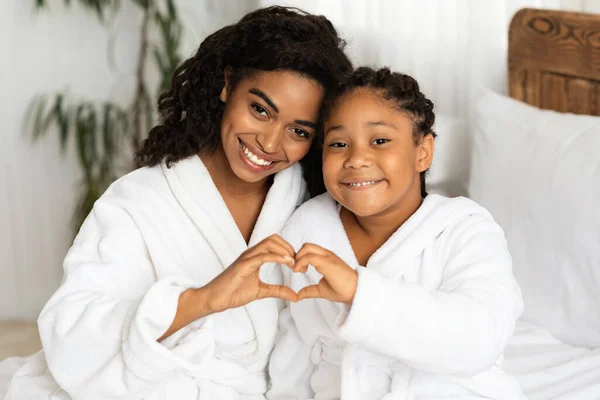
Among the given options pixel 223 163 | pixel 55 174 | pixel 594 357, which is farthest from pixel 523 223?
pixel 55 174

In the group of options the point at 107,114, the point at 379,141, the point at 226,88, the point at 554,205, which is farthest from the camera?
the point at 107,114

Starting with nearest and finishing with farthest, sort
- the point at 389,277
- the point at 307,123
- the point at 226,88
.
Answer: the point at 389,277
the point at 307,123
the point at 226,88

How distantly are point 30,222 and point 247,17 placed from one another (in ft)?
6.21

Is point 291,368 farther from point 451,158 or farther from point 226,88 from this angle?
point 451,158

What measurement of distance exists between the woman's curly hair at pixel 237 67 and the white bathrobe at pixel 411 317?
242 mm

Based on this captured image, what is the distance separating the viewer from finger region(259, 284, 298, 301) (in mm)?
1319

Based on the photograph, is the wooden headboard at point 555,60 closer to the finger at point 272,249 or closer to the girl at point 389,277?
the girl at point 389,277

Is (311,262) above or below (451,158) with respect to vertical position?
above

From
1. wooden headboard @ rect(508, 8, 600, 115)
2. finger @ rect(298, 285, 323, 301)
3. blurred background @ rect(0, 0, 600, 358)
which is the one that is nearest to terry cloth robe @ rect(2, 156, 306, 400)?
finger @ rect(298, 285, 323, 301)

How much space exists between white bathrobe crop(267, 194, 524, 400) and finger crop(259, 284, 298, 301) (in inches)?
3.0

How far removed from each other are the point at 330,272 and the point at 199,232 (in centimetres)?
49

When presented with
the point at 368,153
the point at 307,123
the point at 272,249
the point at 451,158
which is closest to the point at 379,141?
the point at 368,153

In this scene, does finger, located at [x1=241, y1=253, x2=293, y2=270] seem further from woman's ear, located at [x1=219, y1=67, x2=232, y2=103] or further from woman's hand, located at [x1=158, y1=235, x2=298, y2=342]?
woman's ear, located at [x1=219, y1=67, x2=232, y2=103]

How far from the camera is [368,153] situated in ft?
4.87
